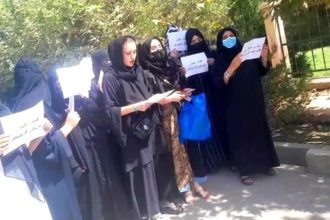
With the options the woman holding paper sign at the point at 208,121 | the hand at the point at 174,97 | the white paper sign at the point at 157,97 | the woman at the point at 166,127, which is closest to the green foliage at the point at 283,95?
the woman holding paper sign at the point at 208,121

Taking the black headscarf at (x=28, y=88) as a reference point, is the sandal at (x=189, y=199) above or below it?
below

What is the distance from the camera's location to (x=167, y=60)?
3.84 meters

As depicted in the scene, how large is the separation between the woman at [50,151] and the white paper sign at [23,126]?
0.33 metres

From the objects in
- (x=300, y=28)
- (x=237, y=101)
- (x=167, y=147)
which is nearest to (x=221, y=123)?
(x=237, y=101)

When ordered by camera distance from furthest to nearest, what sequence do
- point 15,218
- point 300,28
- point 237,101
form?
point 300,28
point 237,101
point 15,218

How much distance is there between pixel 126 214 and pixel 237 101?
1.45 m

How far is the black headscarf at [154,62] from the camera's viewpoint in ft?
12.2

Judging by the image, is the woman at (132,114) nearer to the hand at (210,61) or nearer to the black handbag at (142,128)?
the black handbag at (142,128)

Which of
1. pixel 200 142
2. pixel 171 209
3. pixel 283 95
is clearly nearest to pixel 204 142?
pixel 200 142

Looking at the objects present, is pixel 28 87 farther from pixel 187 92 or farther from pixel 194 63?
→ pixel 194 63

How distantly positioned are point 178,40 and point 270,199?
5.50 ft

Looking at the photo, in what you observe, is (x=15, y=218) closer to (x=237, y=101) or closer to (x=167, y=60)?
(x=167, y=60)

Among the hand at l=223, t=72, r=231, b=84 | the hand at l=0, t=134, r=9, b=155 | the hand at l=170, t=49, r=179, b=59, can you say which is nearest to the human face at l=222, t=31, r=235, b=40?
the hand at l=223, t=72, r=231, b=84

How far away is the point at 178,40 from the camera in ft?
13.5
